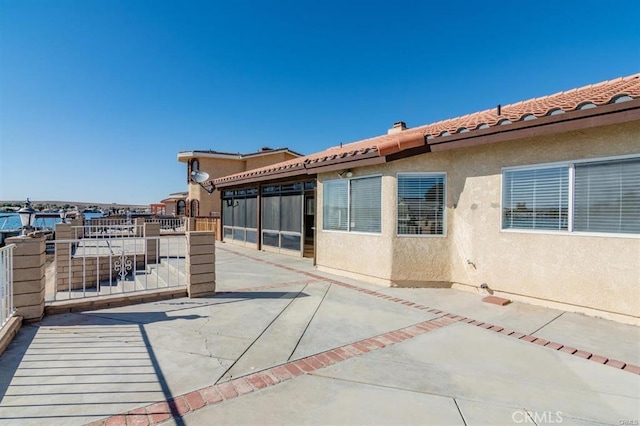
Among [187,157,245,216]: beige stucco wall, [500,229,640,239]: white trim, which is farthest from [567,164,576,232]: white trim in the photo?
[187,157,245,216]: beige stucco wall

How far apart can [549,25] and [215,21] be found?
39.9 ft

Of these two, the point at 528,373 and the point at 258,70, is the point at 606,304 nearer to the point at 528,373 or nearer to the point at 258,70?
the point at 528,373

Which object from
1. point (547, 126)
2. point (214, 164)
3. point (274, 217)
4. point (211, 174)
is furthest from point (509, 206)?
point (214, 164)

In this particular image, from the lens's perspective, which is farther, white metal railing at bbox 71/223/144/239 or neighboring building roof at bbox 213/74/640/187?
white metal railing at bbox 71/223/144/239

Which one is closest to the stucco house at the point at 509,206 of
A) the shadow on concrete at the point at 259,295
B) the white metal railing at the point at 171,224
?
the shadow on concrete at the point at 259,295

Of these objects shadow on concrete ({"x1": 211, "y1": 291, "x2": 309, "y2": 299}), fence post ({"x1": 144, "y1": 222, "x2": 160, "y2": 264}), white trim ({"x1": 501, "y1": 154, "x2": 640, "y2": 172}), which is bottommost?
shadow on concrete ({"x1": 211, "y1": 291, "x2": 309, "y2": 299})

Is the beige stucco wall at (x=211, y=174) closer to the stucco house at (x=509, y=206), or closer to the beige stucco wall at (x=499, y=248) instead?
the stucco house at (x=509, y=206)

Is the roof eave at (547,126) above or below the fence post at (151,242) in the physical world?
above

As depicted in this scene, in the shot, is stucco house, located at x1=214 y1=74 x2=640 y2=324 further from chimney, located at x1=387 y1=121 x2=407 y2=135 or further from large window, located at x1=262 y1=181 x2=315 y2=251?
chimney, located at x1=387 y1=121 x2=407 y2=135

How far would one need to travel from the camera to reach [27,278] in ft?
16.7

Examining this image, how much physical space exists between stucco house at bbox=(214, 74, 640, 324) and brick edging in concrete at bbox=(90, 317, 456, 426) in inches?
120
